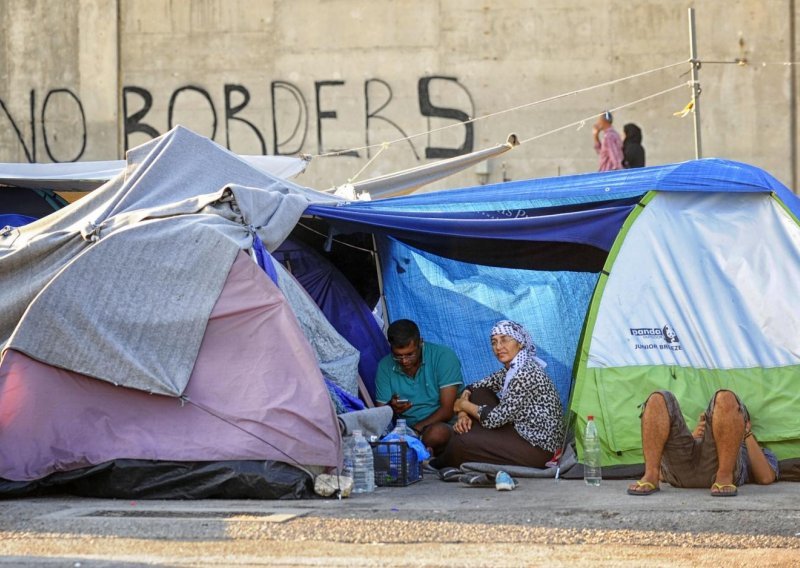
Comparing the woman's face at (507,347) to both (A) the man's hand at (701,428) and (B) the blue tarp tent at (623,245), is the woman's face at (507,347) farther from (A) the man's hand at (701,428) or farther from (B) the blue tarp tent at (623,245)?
(A) the man's hand at (701,428)

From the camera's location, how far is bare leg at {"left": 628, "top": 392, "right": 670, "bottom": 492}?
6531mm

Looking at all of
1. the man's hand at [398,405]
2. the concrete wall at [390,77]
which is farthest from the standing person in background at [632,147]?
the man's hand at [398,405]

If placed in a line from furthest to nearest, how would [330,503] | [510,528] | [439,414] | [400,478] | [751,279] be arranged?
1. [439,414]
2. [751,279]
3. [400,478]
4. [330,503]
5. [510,528]

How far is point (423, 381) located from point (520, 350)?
2.80 ft

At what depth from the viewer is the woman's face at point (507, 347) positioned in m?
7.65

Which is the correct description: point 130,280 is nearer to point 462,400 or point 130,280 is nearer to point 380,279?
point 462,400

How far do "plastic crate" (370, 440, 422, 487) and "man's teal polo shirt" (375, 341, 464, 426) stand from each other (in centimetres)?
108

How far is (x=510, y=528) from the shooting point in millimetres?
5480

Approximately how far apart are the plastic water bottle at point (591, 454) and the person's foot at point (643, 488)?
0.55 metres

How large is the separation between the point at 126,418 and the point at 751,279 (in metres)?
3.64

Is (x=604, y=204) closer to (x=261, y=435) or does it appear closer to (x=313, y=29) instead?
(x=261, y=435)

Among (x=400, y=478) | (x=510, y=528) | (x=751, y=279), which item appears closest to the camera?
(x=510, y=528)

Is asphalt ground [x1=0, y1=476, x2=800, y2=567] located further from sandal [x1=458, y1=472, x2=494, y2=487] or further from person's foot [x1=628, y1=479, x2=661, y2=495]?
sandal [x1=458, y1=472, x2=494, y2=487]

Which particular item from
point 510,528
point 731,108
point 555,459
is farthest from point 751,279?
point 731,108
